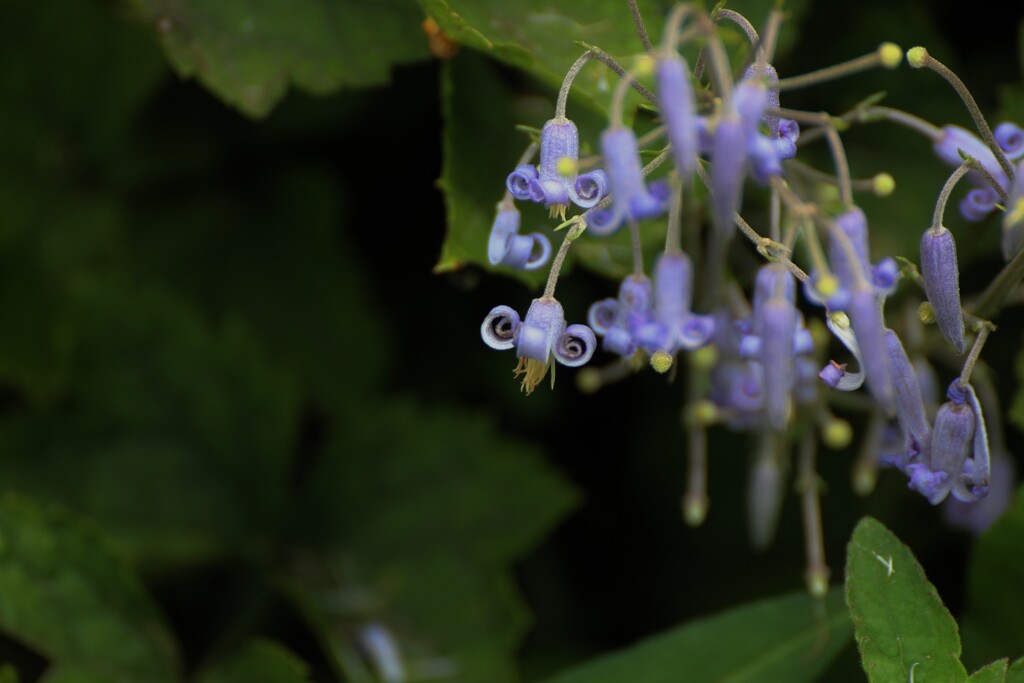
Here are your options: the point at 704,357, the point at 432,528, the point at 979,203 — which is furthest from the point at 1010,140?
the point at 432,528

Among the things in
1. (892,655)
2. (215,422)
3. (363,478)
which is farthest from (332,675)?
(892,655)

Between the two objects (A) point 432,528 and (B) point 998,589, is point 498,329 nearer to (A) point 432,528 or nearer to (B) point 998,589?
(B) point 998,589

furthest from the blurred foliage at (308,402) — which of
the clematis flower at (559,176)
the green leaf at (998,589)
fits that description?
the clematis flower at (559,176)

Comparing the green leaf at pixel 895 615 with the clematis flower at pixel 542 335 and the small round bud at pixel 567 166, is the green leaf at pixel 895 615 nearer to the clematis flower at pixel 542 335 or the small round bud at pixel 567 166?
the clematis flower at pixel 542 335

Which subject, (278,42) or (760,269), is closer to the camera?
(760,269)

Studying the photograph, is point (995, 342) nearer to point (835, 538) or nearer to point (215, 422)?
point (835, 538)

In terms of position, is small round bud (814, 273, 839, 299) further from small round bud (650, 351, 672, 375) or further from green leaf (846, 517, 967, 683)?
green leaf (846, 517, 967, 683)

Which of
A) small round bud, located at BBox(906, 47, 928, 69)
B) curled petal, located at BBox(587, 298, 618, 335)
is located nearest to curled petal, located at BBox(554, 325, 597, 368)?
curled petal, located at BBox(587, 298, 618, 335)
